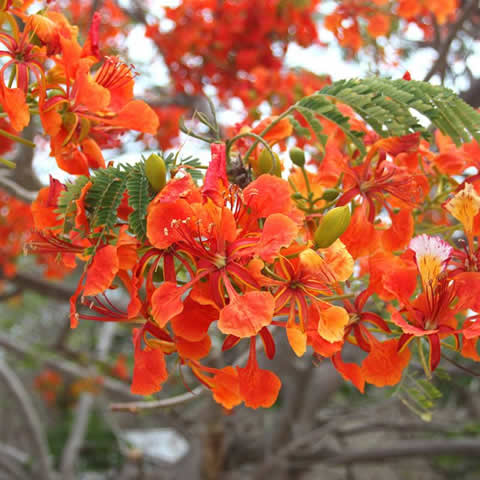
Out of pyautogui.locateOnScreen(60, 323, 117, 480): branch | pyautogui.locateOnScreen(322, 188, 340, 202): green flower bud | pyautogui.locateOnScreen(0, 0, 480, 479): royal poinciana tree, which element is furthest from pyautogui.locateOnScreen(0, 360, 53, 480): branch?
pyautogui.locateOnScreen(322, 188, 340, 202): green flower bud

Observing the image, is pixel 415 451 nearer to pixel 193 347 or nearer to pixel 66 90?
pixel 193 347

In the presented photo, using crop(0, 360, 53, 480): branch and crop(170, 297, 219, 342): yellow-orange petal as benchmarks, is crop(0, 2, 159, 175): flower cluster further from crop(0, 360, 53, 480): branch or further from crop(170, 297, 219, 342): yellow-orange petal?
crop(0, 360, 53, 480): branch

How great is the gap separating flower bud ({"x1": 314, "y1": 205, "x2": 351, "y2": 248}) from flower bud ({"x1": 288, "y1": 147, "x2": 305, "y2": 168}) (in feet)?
0.71

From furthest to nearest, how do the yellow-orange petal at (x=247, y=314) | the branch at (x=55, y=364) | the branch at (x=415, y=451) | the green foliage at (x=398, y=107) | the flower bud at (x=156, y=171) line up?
1. the branch at (x=55, y=364)
2. the branch at (x=415, y=451)
3. the green foliage at (x=398, y=107)
4. the flower bud at (x=156, y=171)
5. the yellow-orange petal at (x=247, y=314)

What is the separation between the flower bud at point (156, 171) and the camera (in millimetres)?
634

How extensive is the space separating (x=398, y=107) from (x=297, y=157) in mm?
156

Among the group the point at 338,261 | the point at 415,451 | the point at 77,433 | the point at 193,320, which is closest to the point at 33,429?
the point at 77,433

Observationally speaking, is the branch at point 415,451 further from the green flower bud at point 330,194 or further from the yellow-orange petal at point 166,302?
the yellow-orange petal at point 166,302

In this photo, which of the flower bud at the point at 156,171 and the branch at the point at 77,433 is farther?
the branch at the point at 77,433

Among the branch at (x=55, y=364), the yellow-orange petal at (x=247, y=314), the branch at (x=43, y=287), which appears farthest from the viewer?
the branch at (x=55, y=364)

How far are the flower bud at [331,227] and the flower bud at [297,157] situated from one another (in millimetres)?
216

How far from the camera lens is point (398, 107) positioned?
0.76 metres

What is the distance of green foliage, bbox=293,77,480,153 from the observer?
2.45 ft

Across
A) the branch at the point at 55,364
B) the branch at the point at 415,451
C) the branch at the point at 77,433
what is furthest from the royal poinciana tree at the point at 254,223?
the branch at the point at 77,433
